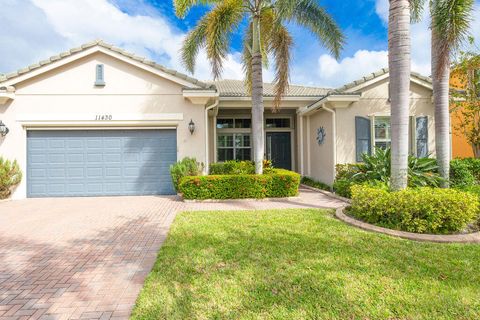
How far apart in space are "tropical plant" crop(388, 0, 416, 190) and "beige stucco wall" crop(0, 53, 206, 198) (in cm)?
654

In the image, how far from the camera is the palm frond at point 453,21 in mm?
5930

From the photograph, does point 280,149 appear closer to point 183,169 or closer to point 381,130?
point 381,130

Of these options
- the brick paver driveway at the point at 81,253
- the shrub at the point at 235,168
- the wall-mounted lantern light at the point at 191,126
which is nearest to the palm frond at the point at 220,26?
the wall-mounted lantern light at the point at 191,126

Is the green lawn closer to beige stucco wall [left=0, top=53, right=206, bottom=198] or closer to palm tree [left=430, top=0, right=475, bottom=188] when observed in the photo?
palm tree [left=430, top=0, right=475, bottom=188]

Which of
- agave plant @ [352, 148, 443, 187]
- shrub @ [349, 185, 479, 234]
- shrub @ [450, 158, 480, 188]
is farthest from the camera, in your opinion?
shrub @ [450, 158, 480, 188]

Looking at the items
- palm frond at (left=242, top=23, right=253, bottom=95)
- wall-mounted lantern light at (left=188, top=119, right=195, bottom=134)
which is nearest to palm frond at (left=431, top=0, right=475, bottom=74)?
palm frond at (left=242, top=23, right=253, bottom=95)

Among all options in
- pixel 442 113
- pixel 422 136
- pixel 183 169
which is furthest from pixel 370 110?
pixel 183 169

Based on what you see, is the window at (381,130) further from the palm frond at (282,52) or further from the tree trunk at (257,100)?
the tree trunk at (257,100)

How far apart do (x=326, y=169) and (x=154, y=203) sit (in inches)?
286

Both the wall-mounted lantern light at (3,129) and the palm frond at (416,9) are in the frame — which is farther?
the wall-mounted lantern light at (3,129)

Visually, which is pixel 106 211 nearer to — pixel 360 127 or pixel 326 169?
pixel 326 169

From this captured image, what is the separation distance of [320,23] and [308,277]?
849 centimetres

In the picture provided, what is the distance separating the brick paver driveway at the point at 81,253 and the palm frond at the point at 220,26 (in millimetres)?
5071

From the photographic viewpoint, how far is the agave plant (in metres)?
6.87
